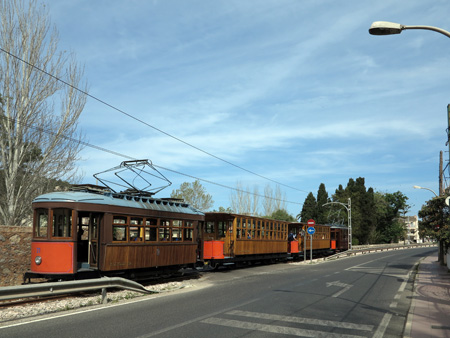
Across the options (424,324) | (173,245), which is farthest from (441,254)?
(424,324)

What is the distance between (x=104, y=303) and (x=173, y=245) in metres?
6.34

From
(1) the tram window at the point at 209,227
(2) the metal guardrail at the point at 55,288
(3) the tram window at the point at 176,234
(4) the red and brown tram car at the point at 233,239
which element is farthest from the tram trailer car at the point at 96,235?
(1) the tram window at the point at 209,227

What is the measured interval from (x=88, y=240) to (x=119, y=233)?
99 cm

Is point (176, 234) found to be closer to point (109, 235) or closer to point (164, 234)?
point (164, 234)

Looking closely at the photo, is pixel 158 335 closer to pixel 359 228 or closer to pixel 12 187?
pixel 12 187

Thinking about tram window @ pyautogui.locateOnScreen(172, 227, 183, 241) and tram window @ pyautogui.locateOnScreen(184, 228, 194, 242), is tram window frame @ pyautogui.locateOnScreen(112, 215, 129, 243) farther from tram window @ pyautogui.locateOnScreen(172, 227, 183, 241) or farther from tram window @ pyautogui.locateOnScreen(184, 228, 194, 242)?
tram window @ pyautogui.locateOnScreen(184, 228, 194, 242)

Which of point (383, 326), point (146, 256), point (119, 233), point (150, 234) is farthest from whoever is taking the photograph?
point (150, 234)

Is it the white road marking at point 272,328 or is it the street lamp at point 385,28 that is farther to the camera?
the street lamp at point 385,28

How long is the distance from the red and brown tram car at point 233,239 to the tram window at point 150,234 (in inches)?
164

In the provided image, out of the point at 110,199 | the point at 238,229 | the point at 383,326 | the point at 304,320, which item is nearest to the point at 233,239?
the point at 238,229

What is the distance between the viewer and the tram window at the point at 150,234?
15.4m

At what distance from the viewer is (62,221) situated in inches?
510

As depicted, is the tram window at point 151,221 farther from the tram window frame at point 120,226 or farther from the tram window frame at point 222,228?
the tram window frame at point 222,228

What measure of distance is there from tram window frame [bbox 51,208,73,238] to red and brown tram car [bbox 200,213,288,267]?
Answer: 304 inches
